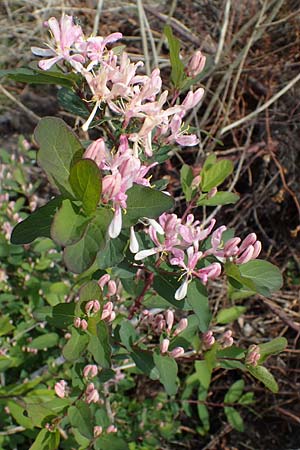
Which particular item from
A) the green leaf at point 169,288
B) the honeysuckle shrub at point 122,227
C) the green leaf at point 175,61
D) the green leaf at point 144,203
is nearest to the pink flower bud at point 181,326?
the honeysuckle shrub at point 122,227

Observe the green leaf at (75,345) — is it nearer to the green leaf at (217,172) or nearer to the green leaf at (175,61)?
the green leaf at (217,172)

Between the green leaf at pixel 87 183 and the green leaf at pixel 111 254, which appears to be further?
the green leaf at pixel 111 254

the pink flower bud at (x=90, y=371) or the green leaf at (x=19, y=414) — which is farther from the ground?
the pink flower bud at (x=90, y=371)

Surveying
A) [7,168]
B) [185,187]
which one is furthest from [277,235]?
[185,187]

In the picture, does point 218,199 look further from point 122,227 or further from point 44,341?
point 44,341

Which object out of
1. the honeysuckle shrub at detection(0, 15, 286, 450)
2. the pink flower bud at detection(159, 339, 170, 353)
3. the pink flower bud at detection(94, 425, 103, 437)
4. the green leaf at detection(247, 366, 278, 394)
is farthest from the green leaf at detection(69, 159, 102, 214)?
the pink flower bud at detection(94, 425, 103, 437)

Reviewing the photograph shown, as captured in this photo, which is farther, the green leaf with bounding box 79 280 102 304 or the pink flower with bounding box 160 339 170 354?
the pink flower with bounding box 160 339 170 354

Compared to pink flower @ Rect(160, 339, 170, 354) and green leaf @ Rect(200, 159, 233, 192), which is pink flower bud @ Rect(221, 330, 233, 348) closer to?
pink flower @ Rect(160, 339, 170, 354)
